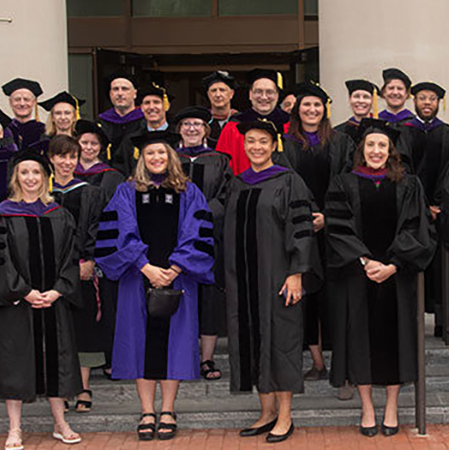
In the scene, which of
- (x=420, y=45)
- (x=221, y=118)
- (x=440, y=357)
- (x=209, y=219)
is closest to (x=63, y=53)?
(x=221, y=118)

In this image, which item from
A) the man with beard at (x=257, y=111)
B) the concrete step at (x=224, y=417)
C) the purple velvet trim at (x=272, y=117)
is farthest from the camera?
the man with beard at (x=257, y=111)

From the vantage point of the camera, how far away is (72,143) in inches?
274

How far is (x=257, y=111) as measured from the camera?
7.78m

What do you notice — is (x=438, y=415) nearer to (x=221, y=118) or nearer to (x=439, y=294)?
(x=439, y=294)

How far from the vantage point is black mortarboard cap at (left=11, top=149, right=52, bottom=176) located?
21.4 ft

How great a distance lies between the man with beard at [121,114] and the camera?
853cm

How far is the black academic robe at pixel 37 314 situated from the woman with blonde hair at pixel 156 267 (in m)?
0.31

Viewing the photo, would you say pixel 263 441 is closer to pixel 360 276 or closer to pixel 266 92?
pixel 360 276

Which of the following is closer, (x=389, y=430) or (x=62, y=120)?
(x=389, y=430)

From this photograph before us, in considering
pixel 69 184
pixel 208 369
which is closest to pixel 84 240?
pixel 69 184

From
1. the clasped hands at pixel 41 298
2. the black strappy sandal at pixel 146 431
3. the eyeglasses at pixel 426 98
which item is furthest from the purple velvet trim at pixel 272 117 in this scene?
the black strappy sandal at pixel 146 431

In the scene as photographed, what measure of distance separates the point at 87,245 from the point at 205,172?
108cm

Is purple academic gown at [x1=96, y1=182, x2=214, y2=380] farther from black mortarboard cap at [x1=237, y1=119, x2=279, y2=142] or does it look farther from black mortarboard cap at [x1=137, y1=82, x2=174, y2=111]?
black mortarboard cap at [x1=137, y1=82, x2=174, y2=111]

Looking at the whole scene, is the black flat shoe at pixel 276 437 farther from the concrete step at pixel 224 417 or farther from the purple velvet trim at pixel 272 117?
the purple velvet trim at pixel 272 117
